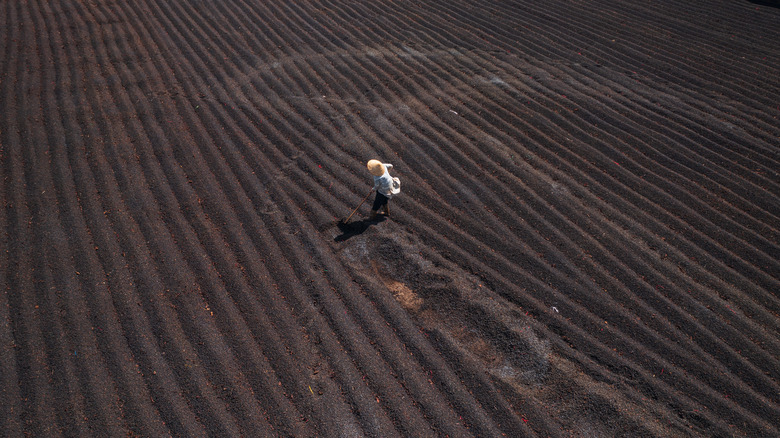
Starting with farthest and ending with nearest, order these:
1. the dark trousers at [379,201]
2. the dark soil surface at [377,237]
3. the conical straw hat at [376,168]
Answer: the dark trousers at [379,201] → the conical straw hat at [376,168] → the dark soil surface at [377,237]

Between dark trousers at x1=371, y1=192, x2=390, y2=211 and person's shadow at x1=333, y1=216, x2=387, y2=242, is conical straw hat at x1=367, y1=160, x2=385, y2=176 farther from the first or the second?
person's shadow at x1=333, y1=216, x2=387, y2=242

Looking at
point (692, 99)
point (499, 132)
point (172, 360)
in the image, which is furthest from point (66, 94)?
point (692, 99)

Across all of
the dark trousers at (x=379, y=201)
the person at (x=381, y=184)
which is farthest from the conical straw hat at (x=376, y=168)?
the dark trousers at (x=379, y=201)

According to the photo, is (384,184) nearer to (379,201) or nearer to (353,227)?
A: (379,201)

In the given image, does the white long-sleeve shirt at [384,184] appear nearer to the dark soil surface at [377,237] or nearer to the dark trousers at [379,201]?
the dark trousers at [379,201]

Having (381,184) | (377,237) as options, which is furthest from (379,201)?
(377,237)

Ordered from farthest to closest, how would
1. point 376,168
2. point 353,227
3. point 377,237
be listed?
point 353,227
point 377,237
point 376,168

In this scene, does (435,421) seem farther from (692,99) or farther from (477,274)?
(692,99)
